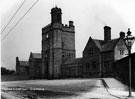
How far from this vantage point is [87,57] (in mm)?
45344

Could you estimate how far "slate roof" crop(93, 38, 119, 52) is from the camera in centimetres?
3955

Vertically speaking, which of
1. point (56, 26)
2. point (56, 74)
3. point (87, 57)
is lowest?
point (56, 74)

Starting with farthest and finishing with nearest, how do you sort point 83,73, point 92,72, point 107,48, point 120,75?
1. point 83,73
2. point 92,72
3. point 107,48
4. point 120,75

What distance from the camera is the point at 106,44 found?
42969mm

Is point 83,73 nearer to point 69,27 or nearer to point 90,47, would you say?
point 90,47

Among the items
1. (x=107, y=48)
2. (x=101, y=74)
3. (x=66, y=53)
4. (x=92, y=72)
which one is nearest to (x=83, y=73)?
(x=92, y=72)

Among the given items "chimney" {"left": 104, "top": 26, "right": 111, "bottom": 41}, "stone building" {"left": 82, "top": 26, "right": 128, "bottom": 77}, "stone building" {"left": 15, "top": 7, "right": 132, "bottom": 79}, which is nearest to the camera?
"stone building" {"left": 82, "top": 26, "right": 128, "bottom": 77}

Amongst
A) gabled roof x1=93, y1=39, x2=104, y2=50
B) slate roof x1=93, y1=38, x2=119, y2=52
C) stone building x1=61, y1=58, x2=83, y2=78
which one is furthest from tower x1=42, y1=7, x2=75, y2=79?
slate roof x1=93, y1=38, x2=119, y2=52

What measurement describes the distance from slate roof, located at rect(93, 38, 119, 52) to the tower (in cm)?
1418

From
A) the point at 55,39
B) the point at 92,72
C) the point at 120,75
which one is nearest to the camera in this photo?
the point at 120,75

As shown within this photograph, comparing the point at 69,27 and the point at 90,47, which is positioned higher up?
the point at 69,27

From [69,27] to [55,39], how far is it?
6.60 metres

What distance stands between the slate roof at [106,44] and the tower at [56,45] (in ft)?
46.5

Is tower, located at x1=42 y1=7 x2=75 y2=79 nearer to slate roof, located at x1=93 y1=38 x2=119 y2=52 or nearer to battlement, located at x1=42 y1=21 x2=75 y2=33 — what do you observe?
battlement, located at x1=42 y1=21 x2=75 y2=33
